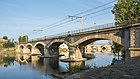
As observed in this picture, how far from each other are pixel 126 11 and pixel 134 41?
12.8m

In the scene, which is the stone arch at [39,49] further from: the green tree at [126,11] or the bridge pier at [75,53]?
the green tree at [126,11]

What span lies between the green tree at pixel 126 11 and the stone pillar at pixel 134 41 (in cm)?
943

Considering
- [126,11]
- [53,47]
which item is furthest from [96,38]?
[53,47]

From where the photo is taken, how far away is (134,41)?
117 feet

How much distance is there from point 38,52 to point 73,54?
51.3 m

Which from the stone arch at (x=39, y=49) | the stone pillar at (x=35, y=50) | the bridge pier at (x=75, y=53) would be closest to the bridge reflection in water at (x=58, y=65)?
the bridge pier at (x=75, y=53)

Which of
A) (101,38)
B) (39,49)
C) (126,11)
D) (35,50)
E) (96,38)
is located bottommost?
(35,50)

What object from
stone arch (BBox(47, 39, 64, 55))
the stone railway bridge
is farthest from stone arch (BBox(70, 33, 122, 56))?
stone arch (BBox(47, 39, 64, 55))

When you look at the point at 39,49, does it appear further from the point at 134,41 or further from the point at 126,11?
the point at 134,41

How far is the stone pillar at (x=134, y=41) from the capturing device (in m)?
34.5

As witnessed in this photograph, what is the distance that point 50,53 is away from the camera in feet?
291

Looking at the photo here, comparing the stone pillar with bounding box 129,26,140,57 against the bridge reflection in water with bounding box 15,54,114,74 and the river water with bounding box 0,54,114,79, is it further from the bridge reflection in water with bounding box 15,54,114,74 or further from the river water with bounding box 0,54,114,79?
the bridge reflection in water with bounding box 15,54,114,74

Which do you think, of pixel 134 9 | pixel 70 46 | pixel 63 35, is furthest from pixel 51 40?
pixel 134 9

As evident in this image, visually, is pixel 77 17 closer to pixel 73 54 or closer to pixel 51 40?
pixel 73 54
